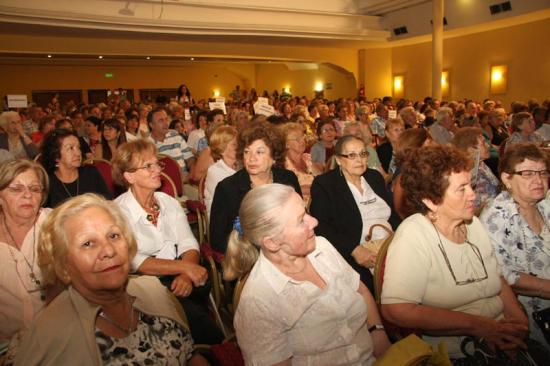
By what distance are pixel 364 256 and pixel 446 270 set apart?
0.92m

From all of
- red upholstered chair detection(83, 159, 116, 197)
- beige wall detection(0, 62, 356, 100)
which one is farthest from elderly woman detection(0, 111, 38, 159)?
beige wall detection(0, 62, 356, 100)

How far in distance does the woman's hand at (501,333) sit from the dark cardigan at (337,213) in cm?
109

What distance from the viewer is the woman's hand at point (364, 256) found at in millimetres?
2797

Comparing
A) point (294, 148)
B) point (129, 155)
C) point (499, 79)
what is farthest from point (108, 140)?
point (499, 79)

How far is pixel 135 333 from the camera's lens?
1644 mm

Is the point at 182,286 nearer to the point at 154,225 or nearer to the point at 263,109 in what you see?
the point at 154,225

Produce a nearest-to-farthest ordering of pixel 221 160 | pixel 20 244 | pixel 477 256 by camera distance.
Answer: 1. pixel 477 256
2. pixel 20 244
3. pixel 221 160

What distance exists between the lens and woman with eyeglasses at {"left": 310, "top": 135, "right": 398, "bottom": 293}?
9.98ft

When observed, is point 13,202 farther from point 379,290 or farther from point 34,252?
point 379,290

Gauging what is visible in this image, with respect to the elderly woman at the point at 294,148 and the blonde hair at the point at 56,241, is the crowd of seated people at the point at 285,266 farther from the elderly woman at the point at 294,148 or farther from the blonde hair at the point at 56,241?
the elderly woman at the point at 294,148

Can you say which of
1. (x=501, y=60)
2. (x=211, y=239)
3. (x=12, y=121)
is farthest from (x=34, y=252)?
(x=501, y=60)

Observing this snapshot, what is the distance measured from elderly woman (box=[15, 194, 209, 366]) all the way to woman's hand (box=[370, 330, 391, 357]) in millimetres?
793

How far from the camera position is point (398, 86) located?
1828 cm

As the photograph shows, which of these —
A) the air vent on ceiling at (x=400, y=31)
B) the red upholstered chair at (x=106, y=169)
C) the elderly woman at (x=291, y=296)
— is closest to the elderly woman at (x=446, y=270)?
the elderly woman at (x=291, y=296)
